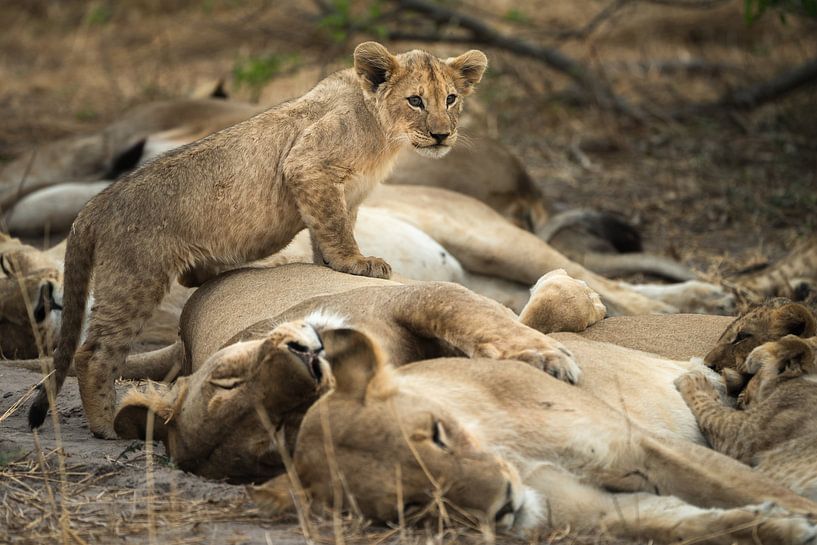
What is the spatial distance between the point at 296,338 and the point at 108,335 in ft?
4.09

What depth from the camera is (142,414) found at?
362cm

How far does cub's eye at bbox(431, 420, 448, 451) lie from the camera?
2865 mm

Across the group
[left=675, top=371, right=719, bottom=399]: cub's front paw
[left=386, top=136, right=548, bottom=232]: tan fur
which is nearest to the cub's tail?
[left=675, top=371, right=719, bottom=399]: cub's front paw

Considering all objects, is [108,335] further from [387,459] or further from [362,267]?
[387,459]

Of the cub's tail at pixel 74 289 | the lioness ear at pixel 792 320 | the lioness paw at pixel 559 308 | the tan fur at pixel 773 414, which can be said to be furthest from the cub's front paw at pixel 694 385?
Answer: the cub's tail at pixel 74 289

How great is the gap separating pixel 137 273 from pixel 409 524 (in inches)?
65.5

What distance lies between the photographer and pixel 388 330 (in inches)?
141

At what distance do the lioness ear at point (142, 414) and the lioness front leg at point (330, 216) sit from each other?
104 cm

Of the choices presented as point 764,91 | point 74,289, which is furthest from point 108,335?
point 764,91

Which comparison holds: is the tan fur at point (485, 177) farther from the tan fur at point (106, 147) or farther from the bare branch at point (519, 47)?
the bare branch at point (519, 47)

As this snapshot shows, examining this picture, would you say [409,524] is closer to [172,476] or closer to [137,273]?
[172,476]

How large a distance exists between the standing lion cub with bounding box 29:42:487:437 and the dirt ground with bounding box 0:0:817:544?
381 millimetres

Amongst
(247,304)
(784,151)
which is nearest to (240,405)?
(247,304)

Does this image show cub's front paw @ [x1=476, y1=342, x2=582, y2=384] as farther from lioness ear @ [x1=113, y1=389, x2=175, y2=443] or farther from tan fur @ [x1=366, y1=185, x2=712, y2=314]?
tan fur @ [x1=366, y1=185, x2=712, y2=314]
